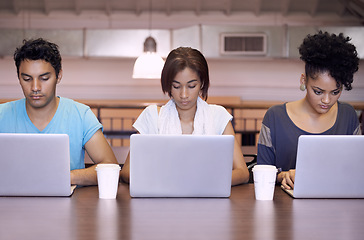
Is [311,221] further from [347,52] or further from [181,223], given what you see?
[347,52]

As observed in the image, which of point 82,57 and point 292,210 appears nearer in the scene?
point 292,210

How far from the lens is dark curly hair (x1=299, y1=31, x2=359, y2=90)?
6.67 feet

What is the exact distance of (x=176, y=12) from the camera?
25.0ft

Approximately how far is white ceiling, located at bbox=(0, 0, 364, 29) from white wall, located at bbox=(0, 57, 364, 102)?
64 centimetres

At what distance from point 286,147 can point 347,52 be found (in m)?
0.53

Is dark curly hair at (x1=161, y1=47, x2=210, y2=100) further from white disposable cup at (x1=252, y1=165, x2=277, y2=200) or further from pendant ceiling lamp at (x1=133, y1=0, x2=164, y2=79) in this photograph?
pendant ceiling lamp at (x1=133, y1=0, x2=164, y2=79)

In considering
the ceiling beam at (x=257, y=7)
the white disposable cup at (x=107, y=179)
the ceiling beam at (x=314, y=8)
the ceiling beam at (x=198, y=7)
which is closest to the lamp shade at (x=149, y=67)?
the white disposable cup at (x=107, y=179)

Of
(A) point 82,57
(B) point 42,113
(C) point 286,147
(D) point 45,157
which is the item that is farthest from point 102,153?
(A) point 82,57

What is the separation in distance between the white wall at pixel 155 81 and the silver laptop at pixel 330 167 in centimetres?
A: 625

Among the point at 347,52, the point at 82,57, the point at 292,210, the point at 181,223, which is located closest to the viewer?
the point at 181,223

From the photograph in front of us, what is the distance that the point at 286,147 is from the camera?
2.29m

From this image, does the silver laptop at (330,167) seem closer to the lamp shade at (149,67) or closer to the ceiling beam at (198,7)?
the lamp shade at (149,67)

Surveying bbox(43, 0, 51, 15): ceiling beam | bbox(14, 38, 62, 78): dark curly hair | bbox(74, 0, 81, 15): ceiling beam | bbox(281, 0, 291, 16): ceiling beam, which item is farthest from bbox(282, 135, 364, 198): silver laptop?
bbox(43, 0, 51, 15): ceiling beam

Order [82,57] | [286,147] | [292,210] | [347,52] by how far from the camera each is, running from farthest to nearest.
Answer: [82,57]
[286,147]
[347,52]
[292,210]
